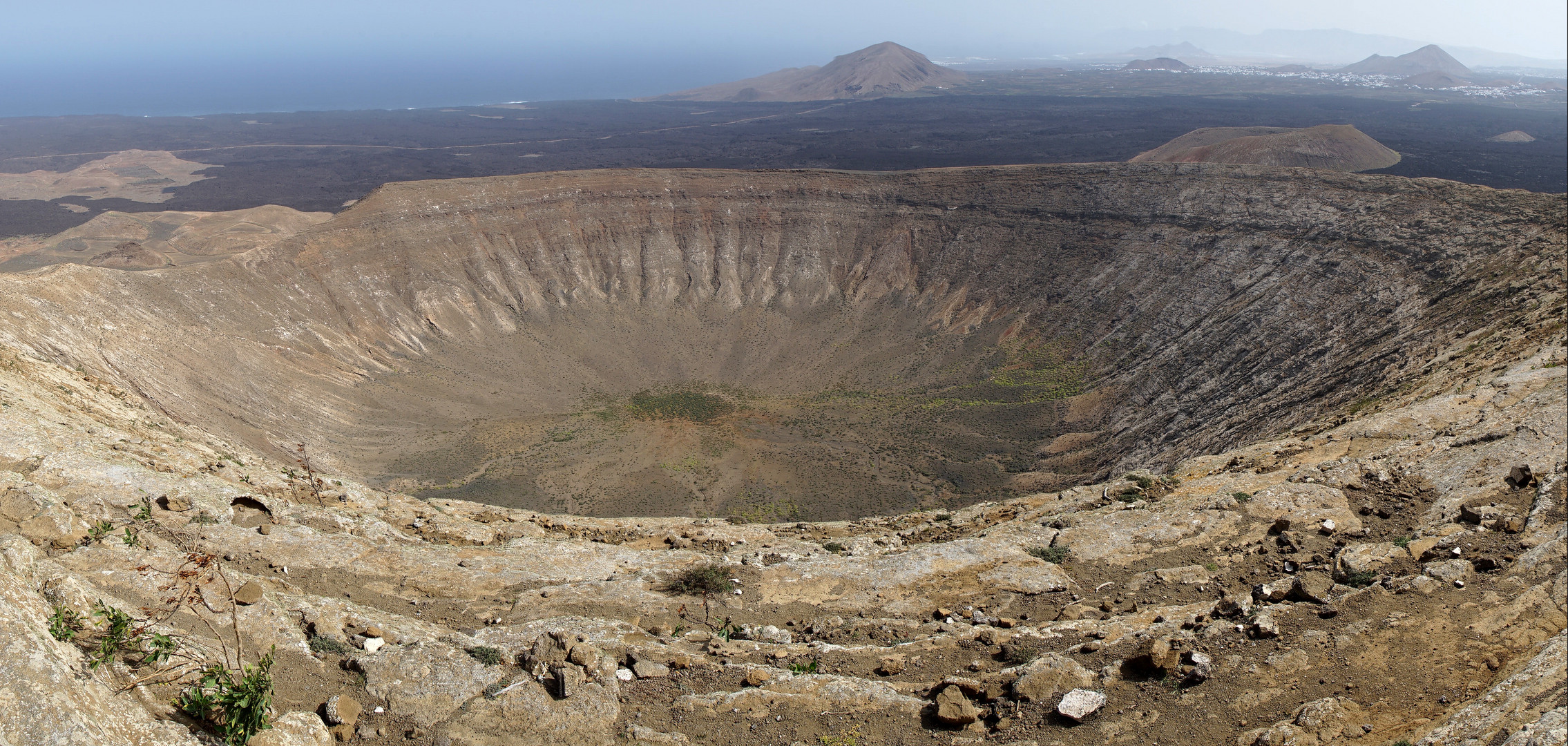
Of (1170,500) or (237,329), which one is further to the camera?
(237,329)

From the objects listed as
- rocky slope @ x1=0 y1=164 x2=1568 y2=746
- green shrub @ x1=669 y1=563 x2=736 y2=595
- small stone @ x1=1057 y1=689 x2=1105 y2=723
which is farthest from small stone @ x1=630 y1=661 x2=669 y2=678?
small stone @ x1=1057 y1=689 x2=1105 y2=723

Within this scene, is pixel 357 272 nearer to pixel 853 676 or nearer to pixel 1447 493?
pixel 853 676

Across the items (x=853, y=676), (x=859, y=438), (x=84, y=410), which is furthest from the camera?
(x=859, y=438)

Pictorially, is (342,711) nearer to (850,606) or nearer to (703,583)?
(703,583)

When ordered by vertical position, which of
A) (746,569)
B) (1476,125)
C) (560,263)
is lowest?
(746,569)

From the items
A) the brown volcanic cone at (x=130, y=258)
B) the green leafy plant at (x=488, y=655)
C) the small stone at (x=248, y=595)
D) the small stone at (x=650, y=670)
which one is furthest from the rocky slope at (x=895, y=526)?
the brown volcanic cone at (x=130, y=258)

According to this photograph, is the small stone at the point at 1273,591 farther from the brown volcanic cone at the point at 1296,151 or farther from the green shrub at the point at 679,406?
the brown volcanic cone at the point at 1296,151

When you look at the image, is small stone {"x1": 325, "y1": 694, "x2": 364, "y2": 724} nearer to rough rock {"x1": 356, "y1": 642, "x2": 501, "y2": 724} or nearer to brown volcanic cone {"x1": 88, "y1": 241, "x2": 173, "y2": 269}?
rough rock {"x1": 356, "y1": 642, "x2": 501, "y2": 724}

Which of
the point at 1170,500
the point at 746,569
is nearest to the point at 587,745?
the point at 746,569
